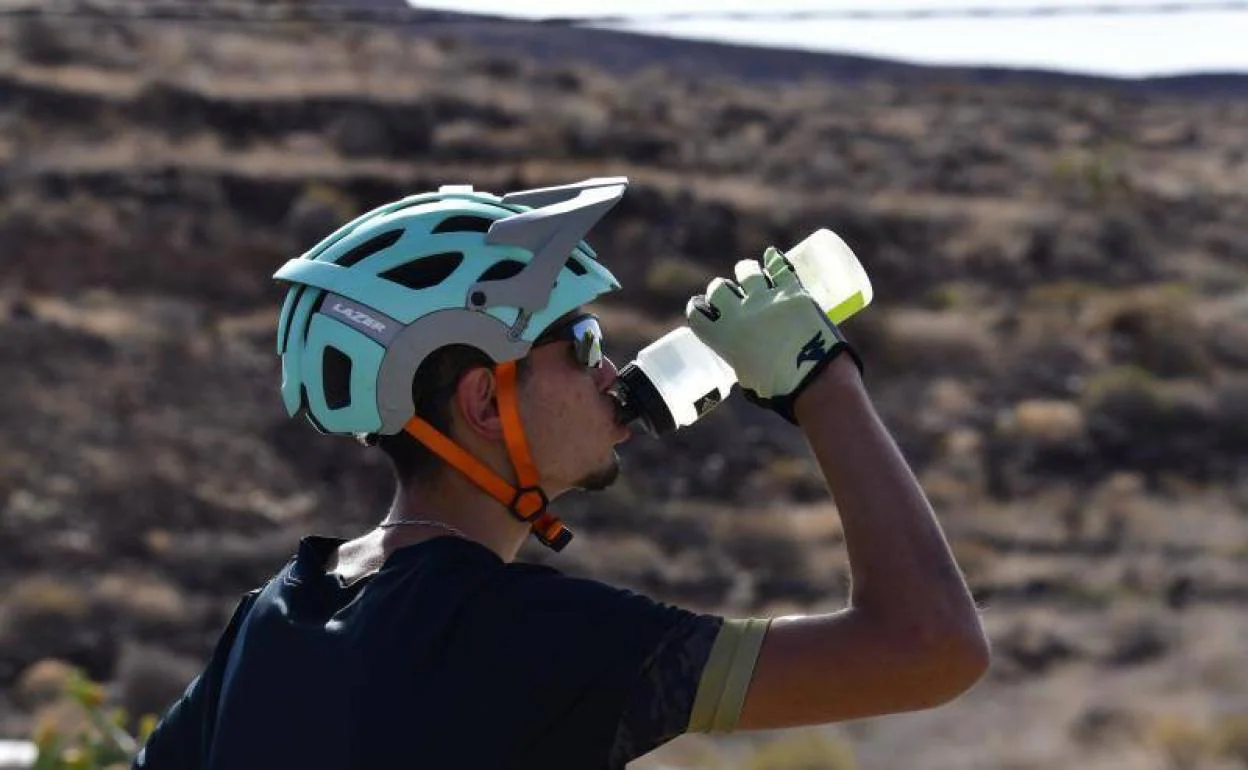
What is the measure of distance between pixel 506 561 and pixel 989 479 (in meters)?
29.1

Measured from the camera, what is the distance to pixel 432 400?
3127 millimetres

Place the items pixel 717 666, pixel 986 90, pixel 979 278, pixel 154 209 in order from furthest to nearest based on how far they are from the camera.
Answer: pixel 986 90 → pixel 979 278 → pixel 154 209 → pixel 717 666

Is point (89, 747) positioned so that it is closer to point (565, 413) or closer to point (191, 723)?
point (191, 723)

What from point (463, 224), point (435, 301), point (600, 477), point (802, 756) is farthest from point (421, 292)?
point (802, 756)

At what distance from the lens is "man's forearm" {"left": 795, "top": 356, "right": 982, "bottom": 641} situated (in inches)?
109

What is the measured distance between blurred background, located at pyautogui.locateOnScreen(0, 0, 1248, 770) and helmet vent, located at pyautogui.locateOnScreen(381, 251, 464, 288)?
6700 millimetres

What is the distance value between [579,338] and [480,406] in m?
0.17

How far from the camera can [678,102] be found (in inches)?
2362

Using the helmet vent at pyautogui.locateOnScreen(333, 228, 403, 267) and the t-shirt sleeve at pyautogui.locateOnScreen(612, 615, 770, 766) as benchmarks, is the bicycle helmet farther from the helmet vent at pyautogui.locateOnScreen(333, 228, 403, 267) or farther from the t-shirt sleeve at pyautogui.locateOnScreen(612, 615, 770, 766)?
the t-shirt sleeve at pyautogui.locateOnScreen(612, 615, 770, 766)

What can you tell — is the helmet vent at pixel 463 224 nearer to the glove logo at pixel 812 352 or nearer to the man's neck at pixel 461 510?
the man's neck at pixel 461 510

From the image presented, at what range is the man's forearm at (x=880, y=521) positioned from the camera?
2.77 meters

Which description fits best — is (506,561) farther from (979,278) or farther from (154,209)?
(979,278)

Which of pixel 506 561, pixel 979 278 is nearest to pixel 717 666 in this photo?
pixel 506 561

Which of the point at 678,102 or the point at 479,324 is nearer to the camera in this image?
the point at 479,324
